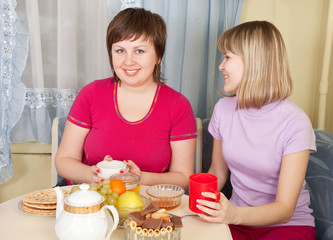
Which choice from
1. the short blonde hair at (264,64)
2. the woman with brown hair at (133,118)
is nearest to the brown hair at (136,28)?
the woman with brown hair at (133,118)

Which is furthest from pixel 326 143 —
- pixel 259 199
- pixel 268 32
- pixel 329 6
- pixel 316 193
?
pixel 329 6

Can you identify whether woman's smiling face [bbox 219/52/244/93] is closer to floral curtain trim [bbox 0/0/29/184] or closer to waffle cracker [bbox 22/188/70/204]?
waffle cracker [bbox 22/188/70/204]

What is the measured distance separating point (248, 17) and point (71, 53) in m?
1.05

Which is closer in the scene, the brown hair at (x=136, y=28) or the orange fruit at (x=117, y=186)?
the orange fruit at (x=117, y=186)

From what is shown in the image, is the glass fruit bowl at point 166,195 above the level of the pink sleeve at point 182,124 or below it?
below

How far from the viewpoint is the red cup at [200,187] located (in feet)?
3.52

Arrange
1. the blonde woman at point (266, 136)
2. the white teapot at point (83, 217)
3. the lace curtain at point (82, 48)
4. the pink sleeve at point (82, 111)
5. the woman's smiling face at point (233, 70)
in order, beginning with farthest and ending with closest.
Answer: the lace curtain at point (82, 48) < the pink sleeve at point (82, 111) < the woman's smiling face at point (233, 70) < the blonde woman at point (266, 136) < the white teapot at point (83, 217)

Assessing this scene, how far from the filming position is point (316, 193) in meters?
1.56

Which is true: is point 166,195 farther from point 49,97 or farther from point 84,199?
point 49,97

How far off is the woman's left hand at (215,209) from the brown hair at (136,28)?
0.77 metres

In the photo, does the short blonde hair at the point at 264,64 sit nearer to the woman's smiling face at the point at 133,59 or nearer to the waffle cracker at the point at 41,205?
the woman's smiling face at the point at 133,59

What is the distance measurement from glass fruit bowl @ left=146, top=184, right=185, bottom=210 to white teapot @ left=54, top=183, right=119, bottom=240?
29 cm

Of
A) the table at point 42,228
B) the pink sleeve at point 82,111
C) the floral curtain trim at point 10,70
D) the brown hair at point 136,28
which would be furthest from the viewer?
the floral curtain trim at point 10,70

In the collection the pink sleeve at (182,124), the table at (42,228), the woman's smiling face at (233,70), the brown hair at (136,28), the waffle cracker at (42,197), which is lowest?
the table at (42,228)
